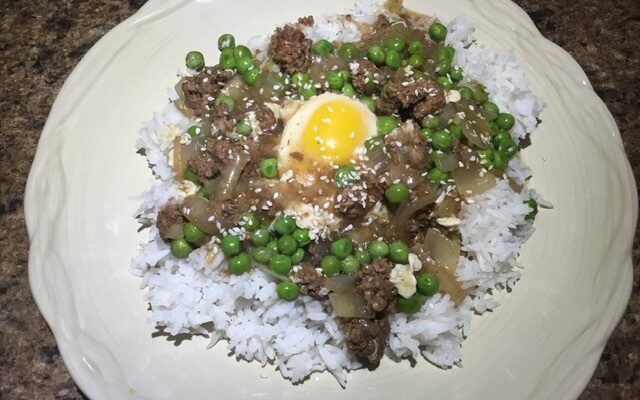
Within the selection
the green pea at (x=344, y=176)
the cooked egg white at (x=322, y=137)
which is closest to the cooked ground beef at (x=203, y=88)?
the cooked egg white at (x=322, y=137)

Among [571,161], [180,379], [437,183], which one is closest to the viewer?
[180,379]

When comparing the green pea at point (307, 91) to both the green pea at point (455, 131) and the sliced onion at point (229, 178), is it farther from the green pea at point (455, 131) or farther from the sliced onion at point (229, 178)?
the green pea at point (455, 131)

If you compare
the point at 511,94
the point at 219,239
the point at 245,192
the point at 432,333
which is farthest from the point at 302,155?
the point at 511,94

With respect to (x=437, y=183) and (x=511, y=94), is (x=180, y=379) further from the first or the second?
(x=511, y=94)

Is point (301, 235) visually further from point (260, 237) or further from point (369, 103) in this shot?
point (369, 103)

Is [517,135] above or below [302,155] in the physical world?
below

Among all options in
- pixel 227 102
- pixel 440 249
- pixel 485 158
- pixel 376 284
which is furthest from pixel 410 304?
pixel 227 102
